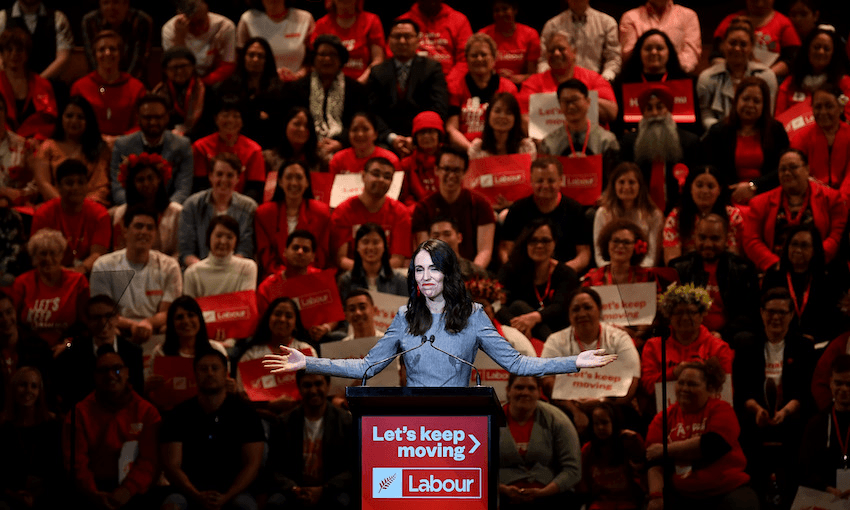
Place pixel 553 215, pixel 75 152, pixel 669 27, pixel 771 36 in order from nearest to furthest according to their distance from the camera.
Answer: pixel 553 215, pixel 75 152, pixel 771 36, pixel 669 27

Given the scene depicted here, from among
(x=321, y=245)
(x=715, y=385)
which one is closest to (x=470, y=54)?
(x=321, y=245)

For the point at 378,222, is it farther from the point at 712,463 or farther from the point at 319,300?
the point at 712,463

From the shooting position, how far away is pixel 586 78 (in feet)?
29.2

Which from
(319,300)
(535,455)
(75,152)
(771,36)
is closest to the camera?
(535,455)

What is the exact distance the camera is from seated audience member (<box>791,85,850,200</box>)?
7926 millimetres

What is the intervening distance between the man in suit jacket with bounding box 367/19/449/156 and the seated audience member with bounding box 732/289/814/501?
323 centimetres

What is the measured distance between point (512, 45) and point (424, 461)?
253 inches

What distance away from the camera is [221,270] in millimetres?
7246

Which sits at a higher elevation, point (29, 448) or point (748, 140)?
point (748, 140)

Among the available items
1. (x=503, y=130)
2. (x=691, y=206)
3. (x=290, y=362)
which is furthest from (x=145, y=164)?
(x=290, y=362)

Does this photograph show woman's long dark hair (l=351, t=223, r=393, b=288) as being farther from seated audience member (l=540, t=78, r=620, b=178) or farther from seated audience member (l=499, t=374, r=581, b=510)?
seated audience member (l=540, t=78, r=620, b=178)

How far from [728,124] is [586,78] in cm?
130

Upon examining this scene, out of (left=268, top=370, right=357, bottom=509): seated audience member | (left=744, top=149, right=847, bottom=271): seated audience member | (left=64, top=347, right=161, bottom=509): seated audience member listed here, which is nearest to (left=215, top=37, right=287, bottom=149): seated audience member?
(left=64, top=347, right=161, bottom=509): seated audience member

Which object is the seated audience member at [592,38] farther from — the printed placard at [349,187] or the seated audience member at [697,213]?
the seated audience member at [697,213]
